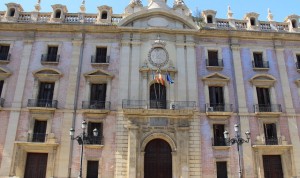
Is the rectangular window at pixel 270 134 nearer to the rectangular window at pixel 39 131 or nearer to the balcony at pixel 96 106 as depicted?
the balcony at pixel 96 106

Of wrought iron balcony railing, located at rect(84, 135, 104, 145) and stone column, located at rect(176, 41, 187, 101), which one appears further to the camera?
stone column, located at rect(176, 41, 187, 101)

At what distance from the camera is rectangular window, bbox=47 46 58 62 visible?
71.6ft

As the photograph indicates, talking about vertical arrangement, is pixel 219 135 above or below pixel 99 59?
below

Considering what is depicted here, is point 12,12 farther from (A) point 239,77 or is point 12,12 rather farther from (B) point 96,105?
(A) point 239,77

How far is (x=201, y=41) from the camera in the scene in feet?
75.5

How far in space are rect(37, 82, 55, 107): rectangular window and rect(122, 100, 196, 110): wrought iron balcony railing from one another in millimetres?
5468

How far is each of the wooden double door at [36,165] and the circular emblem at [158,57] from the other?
10.2 m

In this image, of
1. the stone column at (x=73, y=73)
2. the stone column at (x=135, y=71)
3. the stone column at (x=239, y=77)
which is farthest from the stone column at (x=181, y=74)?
the stone column at (x=73, y=73)

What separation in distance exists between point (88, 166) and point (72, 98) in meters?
5.00

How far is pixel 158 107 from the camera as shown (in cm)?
2031

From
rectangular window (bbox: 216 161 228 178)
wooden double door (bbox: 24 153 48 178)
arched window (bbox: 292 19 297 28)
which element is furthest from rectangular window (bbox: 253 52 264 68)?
wooden double door (bbox: 24 153 48 178)

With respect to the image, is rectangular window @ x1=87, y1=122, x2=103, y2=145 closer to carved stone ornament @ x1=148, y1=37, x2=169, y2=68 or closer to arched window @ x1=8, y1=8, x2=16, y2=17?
carved stone ornament @ x1=148, y1=37, x2=169, y2=68

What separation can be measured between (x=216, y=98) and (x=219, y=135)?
287 centimetres

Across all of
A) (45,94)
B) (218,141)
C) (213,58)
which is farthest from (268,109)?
(45,94)
